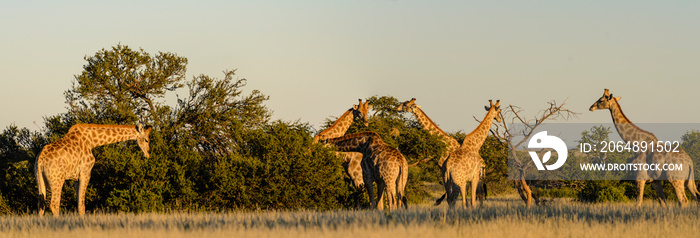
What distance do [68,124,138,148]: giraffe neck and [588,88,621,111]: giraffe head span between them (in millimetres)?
14541

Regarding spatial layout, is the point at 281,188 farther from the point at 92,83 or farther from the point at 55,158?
the point at 92,83

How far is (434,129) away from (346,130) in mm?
3075

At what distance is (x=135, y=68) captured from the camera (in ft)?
91.0

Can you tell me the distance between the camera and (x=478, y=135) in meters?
25.9

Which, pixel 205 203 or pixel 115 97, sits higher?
pixel 115 97

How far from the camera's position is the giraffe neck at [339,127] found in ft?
84.3

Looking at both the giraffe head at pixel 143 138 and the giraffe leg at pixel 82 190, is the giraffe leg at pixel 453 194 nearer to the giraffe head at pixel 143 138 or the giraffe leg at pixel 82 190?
the giraffe head at pixel 143 138

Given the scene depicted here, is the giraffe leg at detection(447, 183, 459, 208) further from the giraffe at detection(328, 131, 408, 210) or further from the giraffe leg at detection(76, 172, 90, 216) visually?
the giraffe leg at detection(76, 172, 90, 216)

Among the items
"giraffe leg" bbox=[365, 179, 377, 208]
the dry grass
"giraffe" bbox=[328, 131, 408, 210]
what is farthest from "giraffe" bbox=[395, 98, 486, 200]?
the dry grass

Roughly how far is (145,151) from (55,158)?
2899mm

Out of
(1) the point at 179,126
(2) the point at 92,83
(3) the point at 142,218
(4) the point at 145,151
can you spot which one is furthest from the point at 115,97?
(3) the point at 142,218

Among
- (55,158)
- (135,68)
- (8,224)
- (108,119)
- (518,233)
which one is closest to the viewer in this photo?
(518,233)

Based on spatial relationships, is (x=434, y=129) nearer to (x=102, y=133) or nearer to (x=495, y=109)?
(x=495, y=109)

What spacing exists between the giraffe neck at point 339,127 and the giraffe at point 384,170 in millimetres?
2850
